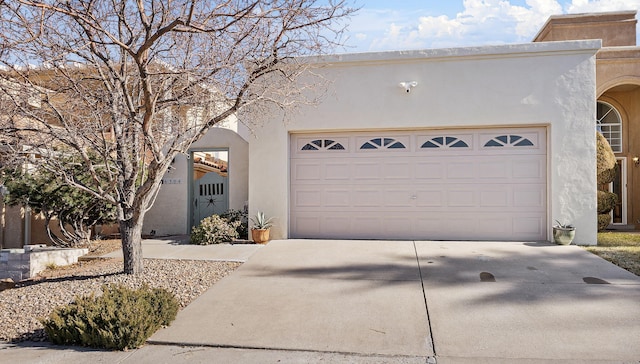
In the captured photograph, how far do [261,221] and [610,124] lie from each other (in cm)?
1190

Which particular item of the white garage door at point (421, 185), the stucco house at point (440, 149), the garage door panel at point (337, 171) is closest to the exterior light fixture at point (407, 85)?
the stucco house at point (440, 149)

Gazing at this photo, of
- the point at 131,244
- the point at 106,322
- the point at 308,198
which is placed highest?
the point at 308,198

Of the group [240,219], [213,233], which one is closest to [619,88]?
[240,219]

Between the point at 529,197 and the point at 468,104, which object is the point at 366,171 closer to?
the point at 468,104

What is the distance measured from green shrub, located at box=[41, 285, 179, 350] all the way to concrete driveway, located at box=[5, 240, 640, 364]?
0.39 feet

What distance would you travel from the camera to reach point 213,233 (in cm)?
946

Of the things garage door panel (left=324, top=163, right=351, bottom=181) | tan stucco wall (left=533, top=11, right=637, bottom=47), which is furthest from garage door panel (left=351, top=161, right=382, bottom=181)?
tan stucco wall (left=533, top=11, right=637, bottom=47)

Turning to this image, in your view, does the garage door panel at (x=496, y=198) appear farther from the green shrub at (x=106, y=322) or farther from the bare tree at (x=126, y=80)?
the green shrub at (x=106, y=322)

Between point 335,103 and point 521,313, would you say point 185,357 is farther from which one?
point 335,103

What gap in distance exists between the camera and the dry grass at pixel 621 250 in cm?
693

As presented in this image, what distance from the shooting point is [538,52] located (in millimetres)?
8883

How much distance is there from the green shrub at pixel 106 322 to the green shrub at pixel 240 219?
5463 millimetres

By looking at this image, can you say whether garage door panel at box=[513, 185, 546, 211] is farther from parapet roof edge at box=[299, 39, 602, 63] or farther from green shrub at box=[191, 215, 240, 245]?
green shrub at box=[191, 215, 240, 245]

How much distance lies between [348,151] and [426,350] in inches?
248
